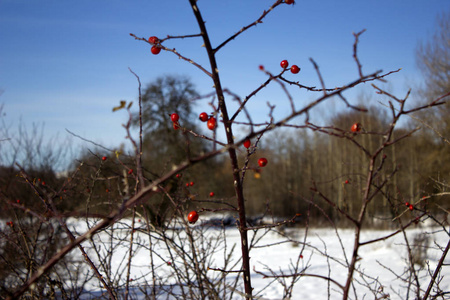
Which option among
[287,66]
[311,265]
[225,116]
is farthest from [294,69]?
[311,265]

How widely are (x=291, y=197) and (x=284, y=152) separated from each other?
225cm

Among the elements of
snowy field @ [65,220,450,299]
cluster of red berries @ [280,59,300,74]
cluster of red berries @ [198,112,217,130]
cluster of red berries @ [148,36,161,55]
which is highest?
cluster of red berries @ [148,36,161,55]

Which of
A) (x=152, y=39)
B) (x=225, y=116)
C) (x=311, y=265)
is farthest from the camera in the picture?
(x=311, y=265)

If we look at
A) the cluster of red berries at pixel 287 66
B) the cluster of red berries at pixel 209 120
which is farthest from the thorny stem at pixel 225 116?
the cluster of red berries at pixel 287 66

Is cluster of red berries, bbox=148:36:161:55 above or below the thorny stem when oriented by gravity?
above

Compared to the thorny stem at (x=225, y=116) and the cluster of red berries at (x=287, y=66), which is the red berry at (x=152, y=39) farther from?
the cluster of red berries at (x=287, y=66)

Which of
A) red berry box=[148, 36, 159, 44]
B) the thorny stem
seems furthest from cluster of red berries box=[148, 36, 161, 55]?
the thorny stem

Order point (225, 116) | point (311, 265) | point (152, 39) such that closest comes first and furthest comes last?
point (225, 116)
point (152, 39)
point (311, 265)

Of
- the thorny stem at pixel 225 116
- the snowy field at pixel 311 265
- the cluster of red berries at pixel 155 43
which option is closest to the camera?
the thorny stem at pixel 225 116

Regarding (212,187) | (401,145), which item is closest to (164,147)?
(212,187)

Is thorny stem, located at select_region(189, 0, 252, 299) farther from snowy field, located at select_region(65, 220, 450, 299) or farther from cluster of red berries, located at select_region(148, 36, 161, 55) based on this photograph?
snowy field, located at select_region(65, 220, 450, 299)

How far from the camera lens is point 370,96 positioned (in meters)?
13.4

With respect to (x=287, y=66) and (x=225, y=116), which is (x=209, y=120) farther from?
(x=287, y=66)

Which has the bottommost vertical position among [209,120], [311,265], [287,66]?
[311,265]
